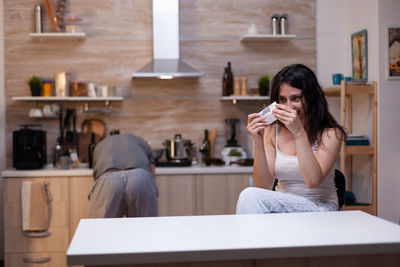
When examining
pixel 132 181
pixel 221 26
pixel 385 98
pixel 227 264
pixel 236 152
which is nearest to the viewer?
pixel 227 264

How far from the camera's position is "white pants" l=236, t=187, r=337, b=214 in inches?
77.5

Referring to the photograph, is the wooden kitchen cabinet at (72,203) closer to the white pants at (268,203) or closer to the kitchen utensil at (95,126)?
the kitchen utensil at (95,126)

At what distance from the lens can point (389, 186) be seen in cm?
396

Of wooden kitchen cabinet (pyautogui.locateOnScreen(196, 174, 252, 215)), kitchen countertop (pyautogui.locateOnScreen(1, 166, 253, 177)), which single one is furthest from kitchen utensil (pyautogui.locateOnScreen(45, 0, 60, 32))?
wooden kitchen cabinet (pyautogui.locateOnScreen(196, 174, 252, 215))

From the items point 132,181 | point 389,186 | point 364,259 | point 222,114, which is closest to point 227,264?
point 364,259

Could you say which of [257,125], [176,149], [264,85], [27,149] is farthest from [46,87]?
[257,125]

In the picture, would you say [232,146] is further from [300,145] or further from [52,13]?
[300,145]

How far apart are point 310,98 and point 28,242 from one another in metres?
2.79

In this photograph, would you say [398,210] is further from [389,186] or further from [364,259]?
[364,259]

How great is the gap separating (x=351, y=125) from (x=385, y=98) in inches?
24.5

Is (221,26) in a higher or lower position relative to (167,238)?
higher

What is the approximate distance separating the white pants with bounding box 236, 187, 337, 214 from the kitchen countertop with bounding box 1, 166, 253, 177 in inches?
82.1

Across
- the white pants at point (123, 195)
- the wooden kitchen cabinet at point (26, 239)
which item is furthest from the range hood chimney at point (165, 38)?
the wooden kitchen cabinet at point (26, 239)

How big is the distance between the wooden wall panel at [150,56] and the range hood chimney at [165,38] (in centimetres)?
21
